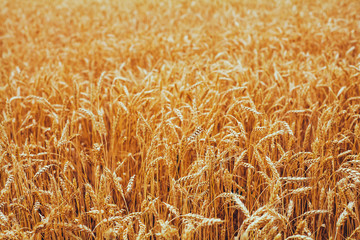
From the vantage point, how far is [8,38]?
4.66 m

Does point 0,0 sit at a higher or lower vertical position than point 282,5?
higher

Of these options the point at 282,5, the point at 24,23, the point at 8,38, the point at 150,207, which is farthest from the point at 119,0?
the point at 150,207

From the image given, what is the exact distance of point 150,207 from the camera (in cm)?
101

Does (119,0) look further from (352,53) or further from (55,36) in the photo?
(352,53)

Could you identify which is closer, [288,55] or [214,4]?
[288,55]

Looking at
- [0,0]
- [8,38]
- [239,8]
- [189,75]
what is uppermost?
[0,0]

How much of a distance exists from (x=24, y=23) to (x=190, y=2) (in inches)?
123

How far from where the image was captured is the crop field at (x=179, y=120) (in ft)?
3.57

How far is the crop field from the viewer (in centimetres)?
109

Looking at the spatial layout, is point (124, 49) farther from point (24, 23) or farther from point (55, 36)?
point (24, 23)

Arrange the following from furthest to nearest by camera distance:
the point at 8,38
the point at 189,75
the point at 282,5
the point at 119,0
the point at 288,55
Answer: the point at 119,0 → the point at 282,5 → the point at 8,38 → the point at 288,55 → the point at 189,75

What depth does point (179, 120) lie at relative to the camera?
5.69 ft

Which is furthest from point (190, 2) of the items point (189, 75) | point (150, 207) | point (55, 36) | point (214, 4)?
point (150, 207)

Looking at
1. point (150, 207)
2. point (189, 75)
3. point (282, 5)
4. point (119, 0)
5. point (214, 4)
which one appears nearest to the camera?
point (150, 207)
